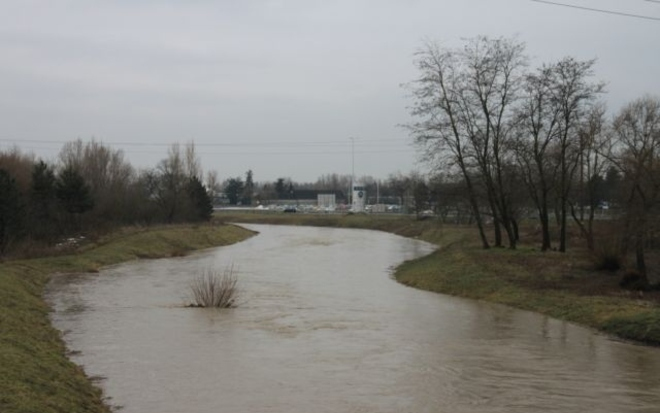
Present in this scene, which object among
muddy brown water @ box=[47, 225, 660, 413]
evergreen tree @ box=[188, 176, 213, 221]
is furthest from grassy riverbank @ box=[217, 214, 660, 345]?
evergreen tree @ box=[188, 176, 213, 221]

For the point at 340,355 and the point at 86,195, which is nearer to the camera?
the point at 340,355

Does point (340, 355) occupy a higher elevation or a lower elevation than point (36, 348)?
lower

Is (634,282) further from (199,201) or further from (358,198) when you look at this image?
(358,198)

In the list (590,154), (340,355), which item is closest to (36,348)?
(340,355)

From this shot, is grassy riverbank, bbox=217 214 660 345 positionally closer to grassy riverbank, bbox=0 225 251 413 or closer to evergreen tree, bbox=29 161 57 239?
grassy riverbank, bbox=0 225 251 413

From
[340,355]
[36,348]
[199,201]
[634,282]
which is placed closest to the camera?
[36,348]

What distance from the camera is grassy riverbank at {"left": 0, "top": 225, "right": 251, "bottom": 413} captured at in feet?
31.9

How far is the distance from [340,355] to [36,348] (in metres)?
7.02

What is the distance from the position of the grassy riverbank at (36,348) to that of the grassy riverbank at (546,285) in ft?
49.9

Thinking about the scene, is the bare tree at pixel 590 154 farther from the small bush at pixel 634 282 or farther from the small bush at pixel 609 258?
the small bush at pixel 634 282

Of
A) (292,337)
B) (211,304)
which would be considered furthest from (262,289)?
(292,337)

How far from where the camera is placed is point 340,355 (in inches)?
646

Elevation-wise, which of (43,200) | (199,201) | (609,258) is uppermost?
(199,201)

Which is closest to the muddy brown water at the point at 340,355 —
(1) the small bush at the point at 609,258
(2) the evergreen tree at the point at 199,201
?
(1) the small bush at the point at 609,258
